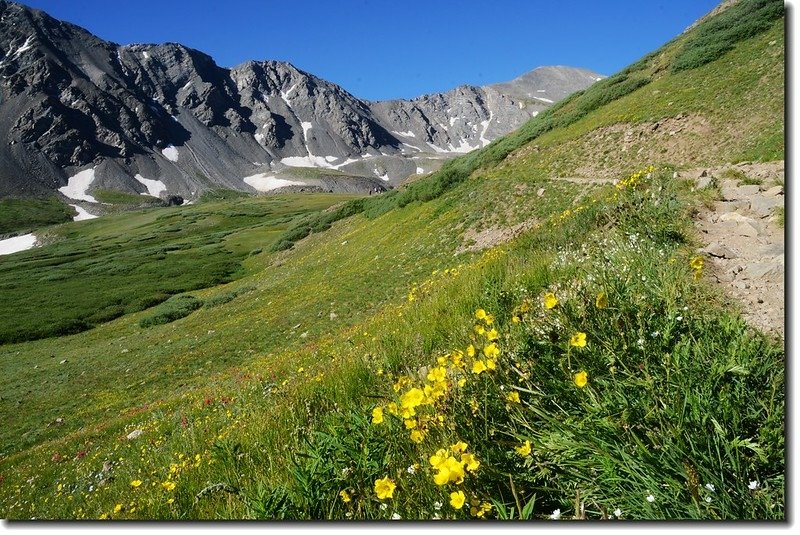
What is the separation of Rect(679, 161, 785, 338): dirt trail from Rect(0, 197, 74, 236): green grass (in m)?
195

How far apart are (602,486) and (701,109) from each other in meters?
24.1

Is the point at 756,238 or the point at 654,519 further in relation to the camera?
the point at 756,238

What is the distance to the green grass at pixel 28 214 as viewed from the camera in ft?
528

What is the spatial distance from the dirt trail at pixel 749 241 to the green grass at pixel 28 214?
7682 inches

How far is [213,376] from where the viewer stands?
15.3m

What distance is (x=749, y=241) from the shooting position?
6051 millimetres

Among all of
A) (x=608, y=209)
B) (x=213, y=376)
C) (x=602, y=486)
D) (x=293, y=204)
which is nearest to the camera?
(x=602, y=486)

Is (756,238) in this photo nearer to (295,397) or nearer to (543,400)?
(543,400)

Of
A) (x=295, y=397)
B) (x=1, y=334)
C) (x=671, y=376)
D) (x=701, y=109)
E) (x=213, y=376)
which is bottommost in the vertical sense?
(x=1, y=334)

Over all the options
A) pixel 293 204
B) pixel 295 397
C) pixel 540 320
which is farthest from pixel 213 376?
pixel 293 204

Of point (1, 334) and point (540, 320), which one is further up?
point (540, 320)

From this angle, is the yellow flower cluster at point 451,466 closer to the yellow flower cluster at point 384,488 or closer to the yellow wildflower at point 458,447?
the yellow wildflower at point 458,447

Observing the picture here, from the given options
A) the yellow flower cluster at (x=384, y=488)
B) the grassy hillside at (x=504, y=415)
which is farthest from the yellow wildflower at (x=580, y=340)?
the yellow flower cluster at (x=384, y=488)

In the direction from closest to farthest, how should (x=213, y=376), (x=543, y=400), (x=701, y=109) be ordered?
(x=543, y=400) < (x=213, y=376) < (x=701, y=109)
